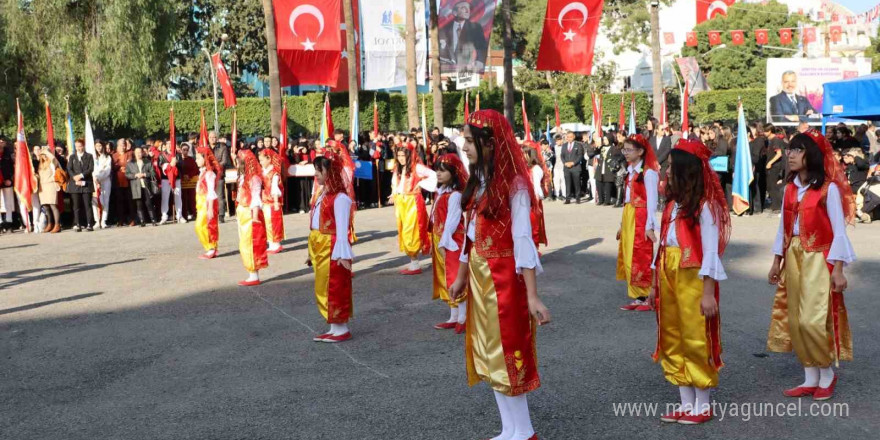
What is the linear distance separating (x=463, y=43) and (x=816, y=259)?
34077 millimetres

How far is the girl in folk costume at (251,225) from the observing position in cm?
1080

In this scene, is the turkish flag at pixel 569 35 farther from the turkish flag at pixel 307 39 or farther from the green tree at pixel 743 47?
the green tree at pixel 743 47

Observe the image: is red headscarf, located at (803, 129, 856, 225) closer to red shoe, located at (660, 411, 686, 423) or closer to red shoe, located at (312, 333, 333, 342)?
red shoe, located at (660, 411, 686, 423)

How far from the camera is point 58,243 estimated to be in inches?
619

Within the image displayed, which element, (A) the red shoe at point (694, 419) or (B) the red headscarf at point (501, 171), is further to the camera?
(A) the red shoe at point (694, 419)

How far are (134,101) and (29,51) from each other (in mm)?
3330

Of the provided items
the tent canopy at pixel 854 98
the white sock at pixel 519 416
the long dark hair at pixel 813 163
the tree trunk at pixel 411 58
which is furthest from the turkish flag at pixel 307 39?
the white sock at pixel 519 416

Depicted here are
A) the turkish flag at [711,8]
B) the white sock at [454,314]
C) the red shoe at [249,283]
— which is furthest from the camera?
the turkish flag at [711,8]

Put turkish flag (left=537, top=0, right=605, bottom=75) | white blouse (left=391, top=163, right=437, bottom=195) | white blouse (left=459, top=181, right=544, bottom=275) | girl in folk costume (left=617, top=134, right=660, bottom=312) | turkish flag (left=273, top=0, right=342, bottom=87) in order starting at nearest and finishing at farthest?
white blouse (left=459, top=181, right=544, bottom=275) < girl in folk costume (left=617, top=134, right=660, bottom=312) < white blouse (left=391, top=163, right=437, bottom=195) < turkish flag (left=537, top=0, right=605, bottom=75) < turkish flag (left=273, top=0, right=342, bottom=87)

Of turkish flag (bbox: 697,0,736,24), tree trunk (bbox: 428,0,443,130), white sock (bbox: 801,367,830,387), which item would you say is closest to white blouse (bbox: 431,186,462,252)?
white sock (bbox: 801,367,830,387)

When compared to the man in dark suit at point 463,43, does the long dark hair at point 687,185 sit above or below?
below

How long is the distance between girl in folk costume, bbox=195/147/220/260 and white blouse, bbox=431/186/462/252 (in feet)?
15.5

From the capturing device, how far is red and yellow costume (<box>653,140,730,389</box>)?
17.3 feet

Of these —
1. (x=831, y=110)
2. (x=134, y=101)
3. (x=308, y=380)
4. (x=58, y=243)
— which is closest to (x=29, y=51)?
(x=134, y=101)
